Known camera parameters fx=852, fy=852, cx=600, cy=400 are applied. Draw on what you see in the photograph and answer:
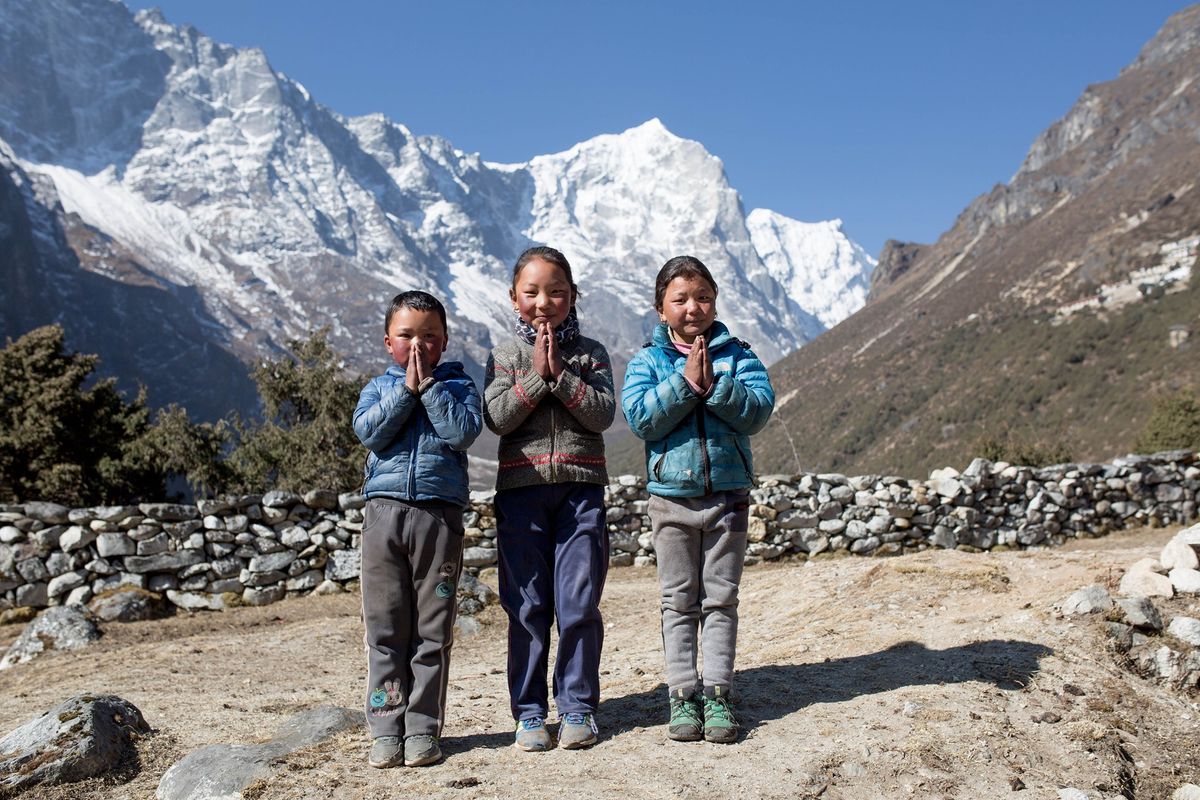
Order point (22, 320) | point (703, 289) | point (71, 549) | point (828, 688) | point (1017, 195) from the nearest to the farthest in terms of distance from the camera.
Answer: point (703, 289), point (828, 688), point (71, 549), point (22, 320), point (1017, 195)

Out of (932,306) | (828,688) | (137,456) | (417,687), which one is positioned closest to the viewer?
(417,687)

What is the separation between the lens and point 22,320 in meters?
123

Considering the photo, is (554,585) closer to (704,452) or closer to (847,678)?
(704,452)

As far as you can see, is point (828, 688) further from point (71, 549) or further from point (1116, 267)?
point (1116, 267)

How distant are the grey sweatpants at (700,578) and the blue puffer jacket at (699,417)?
9 cm

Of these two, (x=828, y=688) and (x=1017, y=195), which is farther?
(x=1017, y=195)

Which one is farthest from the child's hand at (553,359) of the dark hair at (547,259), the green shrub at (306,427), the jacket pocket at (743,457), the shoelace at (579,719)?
the green shrub at (306,427)

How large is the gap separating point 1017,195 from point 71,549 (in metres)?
147

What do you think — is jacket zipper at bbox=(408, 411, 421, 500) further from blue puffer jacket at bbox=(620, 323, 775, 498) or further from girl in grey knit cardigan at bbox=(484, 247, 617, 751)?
blue puffer jacket at bbox=(620, 323, 775, 498)

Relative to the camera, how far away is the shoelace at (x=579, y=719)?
352 centimetres

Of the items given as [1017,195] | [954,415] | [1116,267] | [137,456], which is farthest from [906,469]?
[1017,195]

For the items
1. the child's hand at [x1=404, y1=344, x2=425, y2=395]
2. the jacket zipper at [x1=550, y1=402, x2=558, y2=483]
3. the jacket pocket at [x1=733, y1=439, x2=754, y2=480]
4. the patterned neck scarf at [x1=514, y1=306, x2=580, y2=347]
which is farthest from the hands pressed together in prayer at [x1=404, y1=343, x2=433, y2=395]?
the jacket pocket at [x1=733, y1=439, x2=754, y2=480]

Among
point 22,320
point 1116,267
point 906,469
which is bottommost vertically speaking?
point 906,469

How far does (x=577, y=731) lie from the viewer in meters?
3.48
